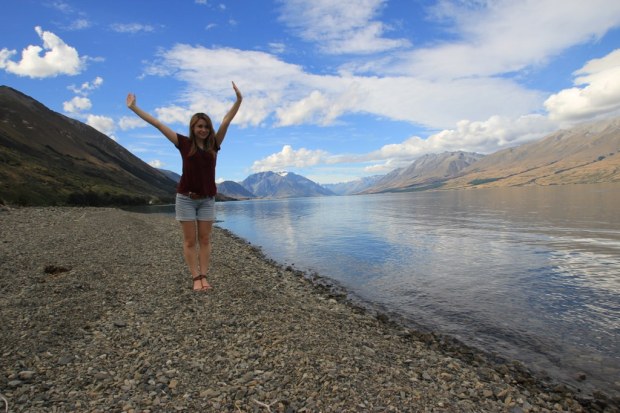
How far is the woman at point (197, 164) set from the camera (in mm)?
9625

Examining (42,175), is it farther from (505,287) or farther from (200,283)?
(505,287)

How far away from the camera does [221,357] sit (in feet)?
28.4

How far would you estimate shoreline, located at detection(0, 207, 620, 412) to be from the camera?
6.96m

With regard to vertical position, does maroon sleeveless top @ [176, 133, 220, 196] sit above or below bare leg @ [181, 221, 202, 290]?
above

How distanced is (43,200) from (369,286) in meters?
90.5

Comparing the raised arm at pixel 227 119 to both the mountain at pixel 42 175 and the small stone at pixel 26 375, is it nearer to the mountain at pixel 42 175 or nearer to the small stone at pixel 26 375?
the small stone at pixel 26 375

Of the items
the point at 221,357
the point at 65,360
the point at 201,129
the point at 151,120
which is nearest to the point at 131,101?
the point at 151,120

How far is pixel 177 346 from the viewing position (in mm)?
9195

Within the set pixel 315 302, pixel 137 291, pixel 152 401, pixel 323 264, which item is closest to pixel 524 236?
pixel 323 264

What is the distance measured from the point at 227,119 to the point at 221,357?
19.6ft

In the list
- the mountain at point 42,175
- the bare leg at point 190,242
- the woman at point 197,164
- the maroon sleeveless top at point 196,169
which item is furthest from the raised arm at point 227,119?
the mountain at point 42,175

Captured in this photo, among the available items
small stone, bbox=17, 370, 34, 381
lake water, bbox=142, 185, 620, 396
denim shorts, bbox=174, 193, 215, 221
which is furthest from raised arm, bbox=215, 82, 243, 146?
lake water, bbox=142, 185, 620, 396

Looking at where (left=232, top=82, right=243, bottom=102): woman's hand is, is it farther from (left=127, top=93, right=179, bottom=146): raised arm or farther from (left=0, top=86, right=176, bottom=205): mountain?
(left=0, top=86, right=176, bottom=205): mountain

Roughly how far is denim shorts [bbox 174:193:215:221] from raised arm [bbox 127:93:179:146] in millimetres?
1596
